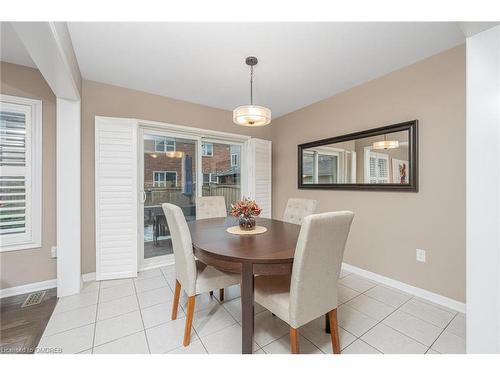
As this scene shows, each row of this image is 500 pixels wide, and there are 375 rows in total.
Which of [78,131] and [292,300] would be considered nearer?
[292,300]

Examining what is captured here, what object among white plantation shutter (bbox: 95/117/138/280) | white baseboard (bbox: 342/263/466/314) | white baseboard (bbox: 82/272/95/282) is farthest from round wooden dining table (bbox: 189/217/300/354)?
white baseboard (bbox: 82/272/95/282)

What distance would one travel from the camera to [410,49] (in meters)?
2.01

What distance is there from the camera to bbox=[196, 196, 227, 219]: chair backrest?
2.75 meters

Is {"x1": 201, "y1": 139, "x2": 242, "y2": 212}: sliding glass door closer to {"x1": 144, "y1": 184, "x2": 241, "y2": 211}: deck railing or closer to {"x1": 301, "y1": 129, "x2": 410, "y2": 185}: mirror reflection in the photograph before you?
{"x1": 144, "y1": 184, "x2": 241, "y2": 211}: deck railing

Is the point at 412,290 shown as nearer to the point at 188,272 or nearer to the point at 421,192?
the point at 421,192

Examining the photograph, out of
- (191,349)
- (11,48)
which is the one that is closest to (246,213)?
(191,349)

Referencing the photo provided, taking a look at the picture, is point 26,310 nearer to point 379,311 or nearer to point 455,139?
point 379,311

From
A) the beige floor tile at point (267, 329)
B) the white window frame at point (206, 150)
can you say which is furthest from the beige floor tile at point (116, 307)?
the white window frame at point (206, 150)

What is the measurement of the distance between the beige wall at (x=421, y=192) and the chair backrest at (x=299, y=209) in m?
0.76
